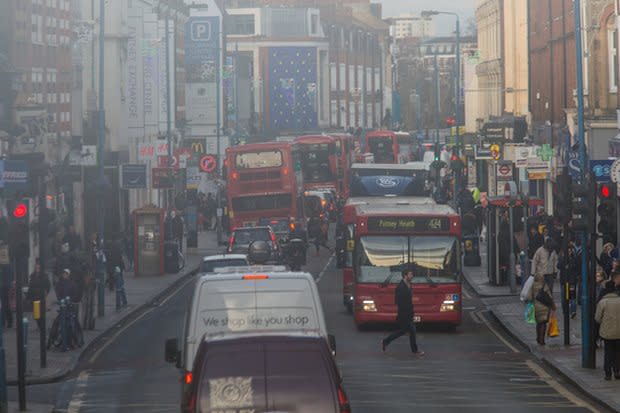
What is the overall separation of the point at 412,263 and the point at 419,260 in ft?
0.52

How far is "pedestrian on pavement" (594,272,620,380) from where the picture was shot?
23.2 m

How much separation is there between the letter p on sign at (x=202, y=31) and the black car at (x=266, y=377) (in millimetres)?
81342

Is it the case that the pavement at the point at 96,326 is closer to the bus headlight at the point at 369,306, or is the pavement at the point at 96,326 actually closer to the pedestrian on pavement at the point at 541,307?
the bus headlight at the point at 369,306

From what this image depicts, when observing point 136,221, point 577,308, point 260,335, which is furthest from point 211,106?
point 260,335

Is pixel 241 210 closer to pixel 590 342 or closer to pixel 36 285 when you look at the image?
pixel 36 285

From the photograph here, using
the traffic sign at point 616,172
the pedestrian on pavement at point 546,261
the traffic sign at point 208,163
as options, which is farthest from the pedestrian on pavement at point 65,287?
the traffic sign at point 208,163

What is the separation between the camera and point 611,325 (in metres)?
23.3

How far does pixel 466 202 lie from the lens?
6028 cm

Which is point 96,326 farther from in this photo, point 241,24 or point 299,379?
point 241,24

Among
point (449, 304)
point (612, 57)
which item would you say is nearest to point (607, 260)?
point (449, 304)

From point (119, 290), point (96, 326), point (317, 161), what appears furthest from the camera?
point (317, 161)

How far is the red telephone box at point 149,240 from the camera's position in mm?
50031

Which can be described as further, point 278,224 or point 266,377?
point 278,224

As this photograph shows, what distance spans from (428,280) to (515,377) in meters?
7.00
